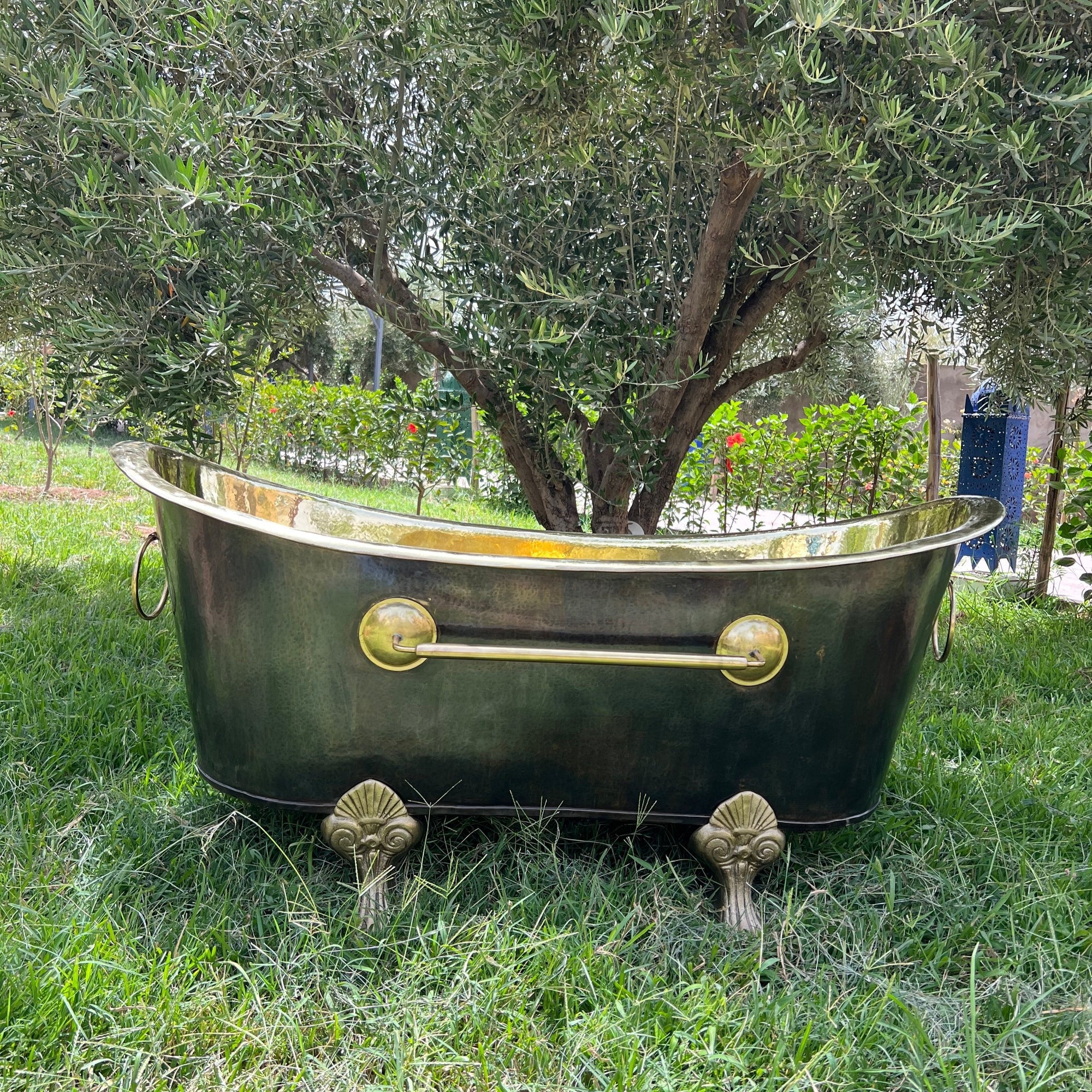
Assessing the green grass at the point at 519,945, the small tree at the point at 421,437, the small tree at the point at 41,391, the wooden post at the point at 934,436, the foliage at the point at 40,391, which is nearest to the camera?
the green grass at the point at 519,945

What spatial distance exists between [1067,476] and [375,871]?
3.85 metres

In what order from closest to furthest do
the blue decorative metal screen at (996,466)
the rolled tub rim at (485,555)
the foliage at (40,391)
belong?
the rolled tub rim at (485,555), the foliage at (40,391), the blue decorative metal screen at (996,466)

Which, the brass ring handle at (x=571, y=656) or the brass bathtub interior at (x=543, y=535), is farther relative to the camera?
the brass bathtub interior at (x=543, y=535)

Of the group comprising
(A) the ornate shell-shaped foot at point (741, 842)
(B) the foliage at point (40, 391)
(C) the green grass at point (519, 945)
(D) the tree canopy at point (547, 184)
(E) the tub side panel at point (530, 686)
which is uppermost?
(D) the tree canopy at point (547, 184)

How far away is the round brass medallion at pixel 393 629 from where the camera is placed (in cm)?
154

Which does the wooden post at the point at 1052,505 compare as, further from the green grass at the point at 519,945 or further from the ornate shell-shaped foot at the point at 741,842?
the ornate shell-shaped foot at the point at 741,842

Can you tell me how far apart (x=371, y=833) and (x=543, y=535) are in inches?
36.5

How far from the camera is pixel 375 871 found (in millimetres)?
1635

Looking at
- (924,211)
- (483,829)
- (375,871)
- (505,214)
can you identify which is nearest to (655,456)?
(505,214)

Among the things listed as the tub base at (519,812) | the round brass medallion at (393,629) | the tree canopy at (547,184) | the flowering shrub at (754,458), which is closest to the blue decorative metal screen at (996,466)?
the flowering shrub at (754,458)

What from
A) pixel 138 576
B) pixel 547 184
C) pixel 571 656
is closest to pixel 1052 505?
pixel 547 184

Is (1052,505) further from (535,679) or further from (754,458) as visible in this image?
(535,679)

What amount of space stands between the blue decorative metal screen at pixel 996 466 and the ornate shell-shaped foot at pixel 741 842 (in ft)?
15.8

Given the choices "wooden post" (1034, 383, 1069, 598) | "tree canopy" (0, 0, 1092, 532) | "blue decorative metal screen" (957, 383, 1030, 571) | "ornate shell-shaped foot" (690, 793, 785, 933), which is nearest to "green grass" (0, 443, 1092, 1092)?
"ornate shell-shaped foot" (690, 793, 785, 933)
